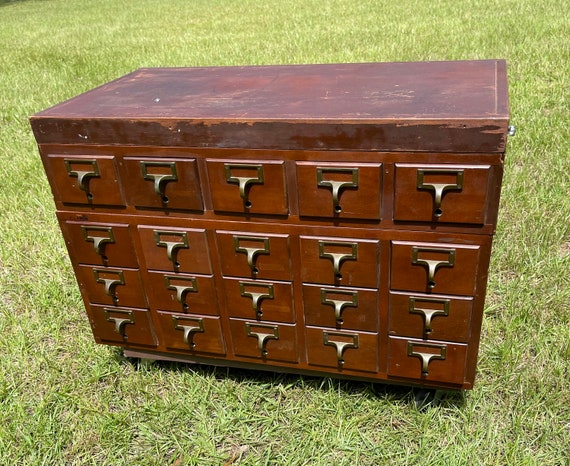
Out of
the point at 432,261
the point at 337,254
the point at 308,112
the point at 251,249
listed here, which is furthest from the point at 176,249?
the point at 432,261

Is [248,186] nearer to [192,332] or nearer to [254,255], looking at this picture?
[254,255]

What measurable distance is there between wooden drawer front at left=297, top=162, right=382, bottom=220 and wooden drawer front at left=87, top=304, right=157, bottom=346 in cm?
90

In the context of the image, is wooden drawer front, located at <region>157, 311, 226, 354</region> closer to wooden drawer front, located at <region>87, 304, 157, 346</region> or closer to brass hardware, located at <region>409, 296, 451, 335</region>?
wooden drawer front, located at <region>87, 304, 157, 346</region>

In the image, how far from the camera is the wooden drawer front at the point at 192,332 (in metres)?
2.16

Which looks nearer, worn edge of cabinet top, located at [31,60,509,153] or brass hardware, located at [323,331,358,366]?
worn edge of cabinet top, located at [31,60,509,153]

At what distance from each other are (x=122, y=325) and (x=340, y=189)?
3.71 ft

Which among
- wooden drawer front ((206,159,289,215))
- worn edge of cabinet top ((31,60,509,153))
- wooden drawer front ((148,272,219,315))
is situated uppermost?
worn edge of cabinet top ((31,60,509,153))

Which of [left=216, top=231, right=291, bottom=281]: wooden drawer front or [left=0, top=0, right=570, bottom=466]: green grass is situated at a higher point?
[left=216, top=231, right=291, bottom=281]: wooden drawer front

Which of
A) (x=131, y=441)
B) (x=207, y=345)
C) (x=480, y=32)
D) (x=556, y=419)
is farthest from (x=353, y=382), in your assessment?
(x=480, y=32)

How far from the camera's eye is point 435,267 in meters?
1.76

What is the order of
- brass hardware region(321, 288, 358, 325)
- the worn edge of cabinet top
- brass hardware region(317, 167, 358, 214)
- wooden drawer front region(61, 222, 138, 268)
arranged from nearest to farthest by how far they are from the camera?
1. the worn edge of cabinet top
2. brass hardware region(317, 167, 358, 214)
3. brass hardware region(321, 288, 358, 325)
4. wooden drawer front region(61, 222, 138, 268)

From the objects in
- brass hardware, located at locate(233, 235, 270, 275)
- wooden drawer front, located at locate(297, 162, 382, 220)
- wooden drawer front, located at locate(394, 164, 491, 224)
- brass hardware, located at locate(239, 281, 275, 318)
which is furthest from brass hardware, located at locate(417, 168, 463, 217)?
brass hardware, located at locate(239, 281, 275, 318)

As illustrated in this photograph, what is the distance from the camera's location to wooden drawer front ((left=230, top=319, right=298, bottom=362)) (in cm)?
209

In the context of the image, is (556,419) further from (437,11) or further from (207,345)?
(437,11)
